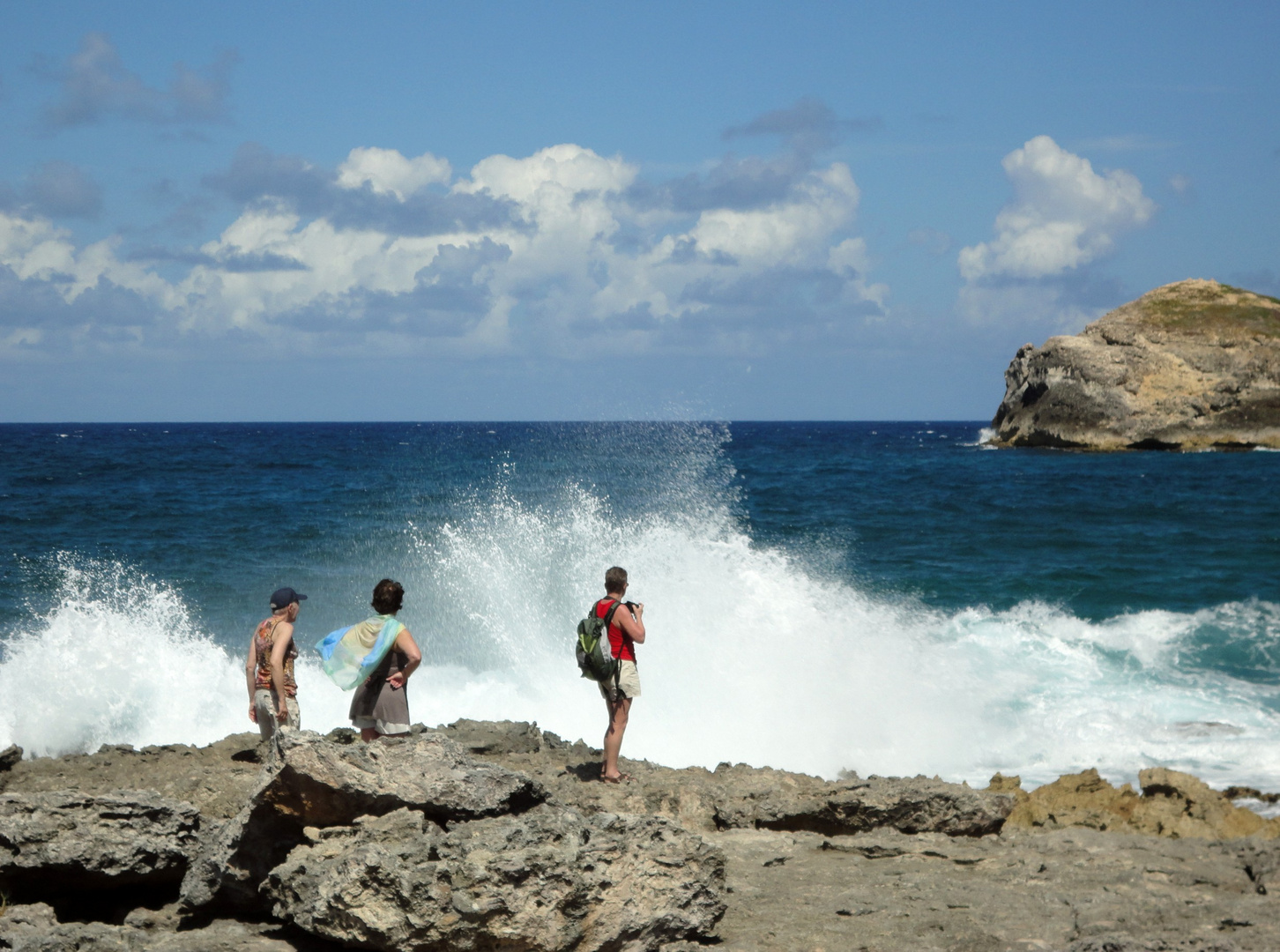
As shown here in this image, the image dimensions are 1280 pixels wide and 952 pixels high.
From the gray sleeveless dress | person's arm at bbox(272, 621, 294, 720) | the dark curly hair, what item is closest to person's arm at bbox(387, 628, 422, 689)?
the gray sleeveless dress

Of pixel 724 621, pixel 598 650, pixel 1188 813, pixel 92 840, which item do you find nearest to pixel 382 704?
pixel 598 650

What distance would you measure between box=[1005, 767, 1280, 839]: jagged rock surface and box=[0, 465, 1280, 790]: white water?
2.54 metres

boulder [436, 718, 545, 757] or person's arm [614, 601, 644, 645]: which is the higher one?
person's arm [614, 601, 644, 645]

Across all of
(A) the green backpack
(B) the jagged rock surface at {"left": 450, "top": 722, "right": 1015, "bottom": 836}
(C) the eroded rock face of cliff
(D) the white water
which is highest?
(C) the eroded rock face of cliff

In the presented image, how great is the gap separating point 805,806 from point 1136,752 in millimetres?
6572

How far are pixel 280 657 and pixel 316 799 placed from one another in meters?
2.68

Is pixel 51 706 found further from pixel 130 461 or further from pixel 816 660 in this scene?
pixel 130 461

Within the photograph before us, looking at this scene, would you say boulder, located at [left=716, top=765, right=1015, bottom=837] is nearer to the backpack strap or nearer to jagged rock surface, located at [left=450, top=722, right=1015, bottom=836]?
jagged rock surface, located at [left=450, top=722, right=1015, bottom=836]

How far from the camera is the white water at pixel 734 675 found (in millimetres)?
11281

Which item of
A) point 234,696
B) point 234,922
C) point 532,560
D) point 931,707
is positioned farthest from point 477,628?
point 234,922

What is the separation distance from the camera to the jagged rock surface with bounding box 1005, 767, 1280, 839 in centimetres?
707

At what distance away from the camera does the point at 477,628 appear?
14.6 metres

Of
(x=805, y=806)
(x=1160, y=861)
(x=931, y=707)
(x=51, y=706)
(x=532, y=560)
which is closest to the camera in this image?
(x=1160, y=861)

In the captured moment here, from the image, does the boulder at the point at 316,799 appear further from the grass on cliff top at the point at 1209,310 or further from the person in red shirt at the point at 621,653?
the grass on cliff top at the point at 1209,310
